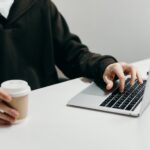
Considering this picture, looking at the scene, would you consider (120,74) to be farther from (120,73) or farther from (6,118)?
(6,118)

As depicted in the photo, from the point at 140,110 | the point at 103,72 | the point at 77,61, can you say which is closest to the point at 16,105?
the point at 140,110

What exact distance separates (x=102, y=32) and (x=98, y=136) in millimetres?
1525

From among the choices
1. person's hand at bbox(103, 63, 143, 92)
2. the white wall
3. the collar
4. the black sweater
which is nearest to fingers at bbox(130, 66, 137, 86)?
person's hand at bbox(103, 63, 143, 92)

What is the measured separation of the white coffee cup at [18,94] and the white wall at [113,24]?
134 cm

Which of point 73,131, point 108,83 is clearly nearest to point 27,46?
point 108,83

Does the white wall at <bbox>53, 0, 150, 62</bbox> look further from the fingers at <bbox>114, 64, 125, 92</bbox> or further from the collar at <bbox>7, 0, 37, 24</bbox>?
the fingers at <bbox>114, 64, 125, 92</bbox>

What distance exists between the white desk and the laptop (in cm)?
2

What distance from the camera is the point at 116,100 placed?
104 centimetres

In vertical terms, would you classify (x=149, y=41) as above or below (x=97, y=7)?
below

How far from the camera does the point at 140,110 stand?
94cm

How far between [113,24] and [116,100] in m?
1.29

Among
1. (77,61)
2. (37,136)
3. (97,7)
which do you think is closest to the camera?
(37,136)

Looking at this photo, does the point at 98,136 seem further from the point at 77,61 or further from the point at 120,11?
the point at 120,11

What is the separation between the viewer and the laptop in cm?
95
